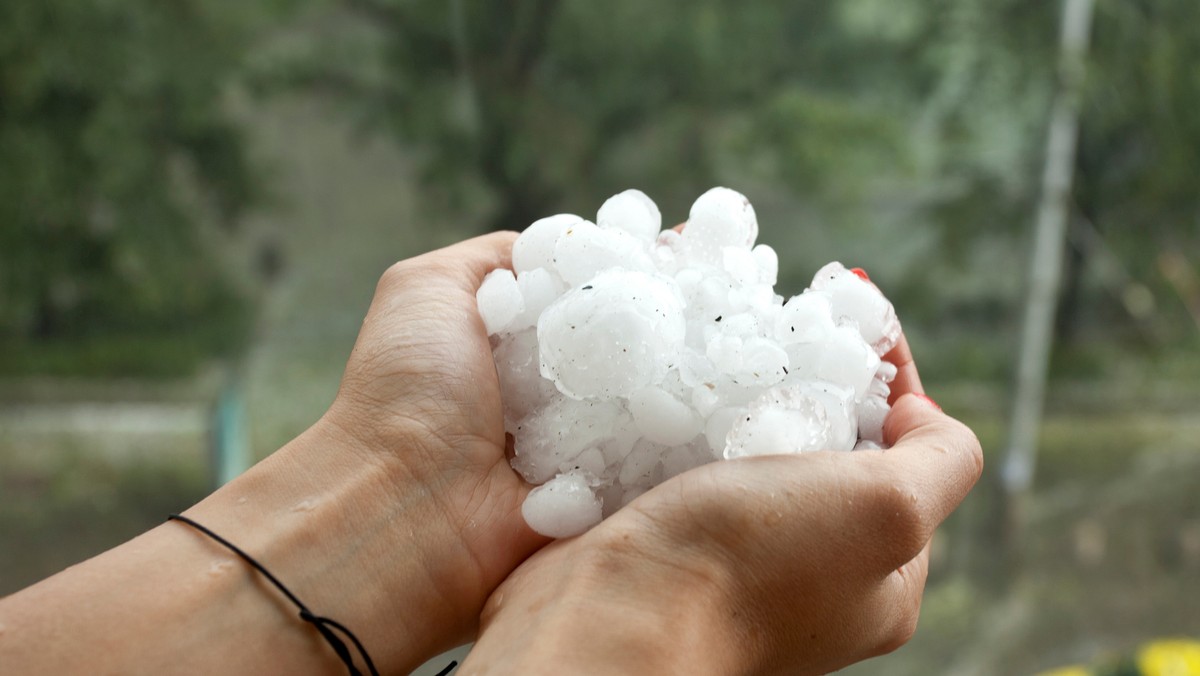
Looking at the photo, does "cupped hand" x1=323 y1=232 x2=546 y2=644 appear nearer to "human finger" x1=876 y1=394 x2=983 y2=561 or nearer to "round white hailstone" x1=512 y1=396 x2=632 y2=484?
"round white hailstone" x1=512 y1=396 x2=632 y2=484

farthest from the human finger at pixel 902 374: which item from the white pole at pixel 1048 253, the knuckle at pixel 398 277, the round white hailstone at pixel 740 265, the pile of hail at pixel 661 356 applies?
the white pole at pixel 1048 253

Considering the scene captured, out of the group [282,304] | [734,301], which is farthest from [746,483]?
[282,304]

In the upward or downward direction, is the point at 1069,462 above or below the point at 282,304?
below

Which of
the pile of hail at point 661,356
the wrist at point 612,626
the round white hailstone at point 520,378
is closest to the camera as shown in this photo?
the wrist at point 612,626

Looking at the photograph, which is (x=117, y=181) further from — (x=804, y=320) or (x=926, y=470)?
(x=926, y=470)

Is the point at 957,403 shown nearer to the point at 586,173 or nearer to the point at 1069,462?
the point at 1069,462

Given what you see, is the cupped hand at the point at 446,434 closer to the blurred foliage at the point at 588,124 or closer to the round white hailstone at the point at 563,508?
the round white hailstone at the point at 563,508
